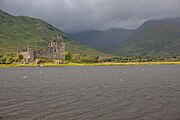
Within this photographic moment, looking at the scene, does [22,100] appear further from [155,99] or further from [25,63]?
[25,63]

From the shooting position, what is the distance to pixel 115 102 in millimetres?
35625

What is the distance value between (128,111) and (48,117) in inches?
325

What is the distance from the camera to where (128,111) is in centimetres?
2997

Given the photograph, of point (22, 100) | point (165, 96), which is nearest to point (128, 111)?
point (165, 96)

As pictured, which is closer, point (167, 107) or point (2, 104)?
point (167, 107)

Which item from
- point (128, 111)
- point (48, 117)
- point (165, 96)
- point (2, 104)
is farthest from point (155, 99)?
point (2, 104)

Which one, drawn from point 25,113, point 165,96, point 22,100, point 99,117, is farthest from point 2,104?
point 165,96

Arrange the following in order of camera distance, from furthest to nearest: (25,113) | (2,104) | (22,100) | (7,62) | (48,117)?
(7,62) → (22,100) → (2,104) → (25,113) → (48,117)

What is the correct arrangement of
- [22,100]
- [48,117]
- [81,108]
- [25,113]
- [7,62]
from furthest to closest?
1. [7,62]
2. [22,100]
3. [81,108]
4. [25,113]
5. [48,117]

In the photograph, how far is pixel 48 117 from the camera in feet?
88.9

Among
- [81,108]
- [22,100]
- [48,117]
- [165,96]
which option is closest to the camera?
[48,117]

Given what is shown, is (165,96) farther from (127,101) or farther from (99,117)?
(99,117)

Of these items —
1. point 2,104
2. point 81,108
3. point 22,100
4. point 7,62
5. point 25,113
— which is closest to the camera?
point 25,113

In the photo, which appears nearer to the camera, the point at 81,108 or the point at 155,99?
the point at 81,108
